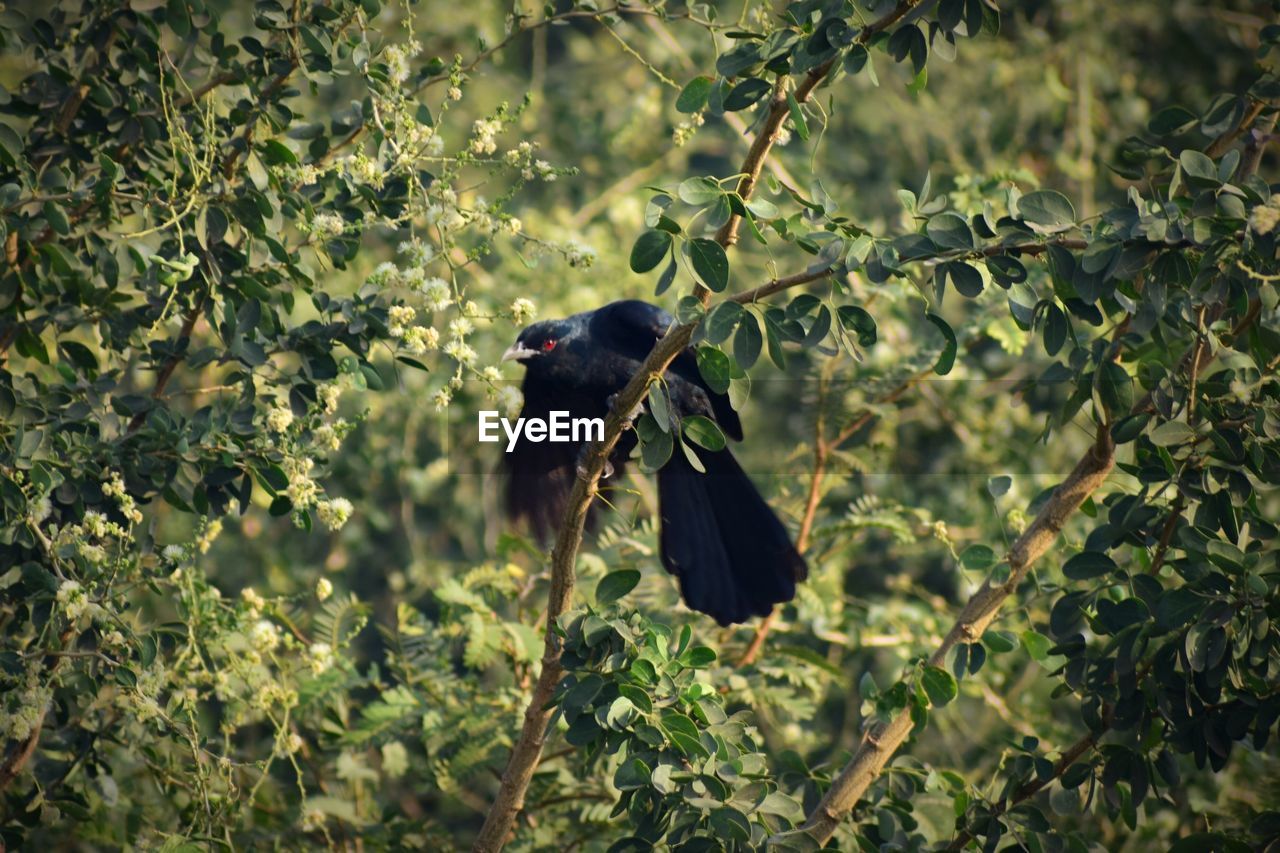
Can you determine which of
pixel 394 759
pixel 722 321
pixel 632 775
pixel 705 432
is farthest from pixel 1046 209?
pixel 394 759

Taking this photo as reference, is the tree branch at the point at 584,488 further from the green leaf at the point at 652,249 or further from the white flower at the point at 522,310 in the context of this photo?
the white flower at the point at 522,310

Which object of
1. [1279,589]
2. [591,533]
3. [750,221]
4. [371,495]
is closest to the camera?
[750,221]

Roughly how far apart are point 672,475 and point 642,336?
1.86 ft

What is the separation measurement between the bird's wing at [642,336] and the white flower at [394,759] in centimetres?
143

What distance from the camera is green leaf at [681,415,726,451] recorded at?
223 cm

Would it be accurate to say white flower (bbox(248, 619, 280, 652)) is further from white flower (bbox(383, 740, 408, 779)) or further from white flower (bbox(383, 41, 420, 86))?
white flower (bbox(383, 41, 420, 86))

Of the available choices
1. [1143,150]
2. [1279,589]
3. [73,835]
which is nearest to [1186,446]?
[1279,589]

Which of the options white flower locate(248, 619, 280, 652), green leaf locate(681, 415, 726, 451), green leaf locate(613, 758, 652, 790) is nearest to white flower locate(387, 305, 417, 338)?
green leaf locate(681, 415, 726, 451)

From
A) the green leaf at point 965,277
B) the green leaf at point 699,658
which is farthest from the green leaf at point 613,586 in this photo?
the green leaf at point 965,277

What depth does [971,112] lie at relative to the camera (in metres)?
6.02

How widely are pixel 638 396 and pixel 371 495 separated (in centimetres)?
332

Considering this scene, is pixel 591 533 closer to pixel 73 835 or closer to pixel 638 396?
pixel 638 396

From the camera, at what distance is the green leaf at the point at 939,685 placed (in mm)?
2422

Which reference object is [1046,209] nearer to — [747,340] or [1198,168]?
[1198,168]
